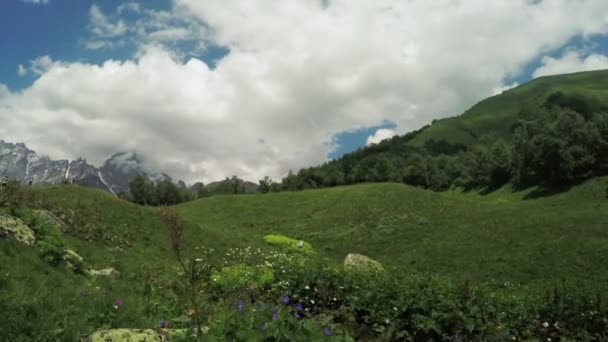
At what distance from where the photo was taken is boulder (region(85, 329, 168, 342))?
5578 mm

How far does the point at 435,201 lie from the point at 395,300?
4147cm

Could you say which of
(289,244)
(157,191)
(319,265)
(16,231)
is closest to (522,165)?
(289,244)

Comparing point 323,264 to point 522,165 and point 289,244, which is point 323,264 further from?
point 522,165

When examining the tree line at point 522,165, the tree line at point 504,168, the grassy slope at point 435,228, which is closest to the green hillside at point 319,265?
the grassy slope at point 435,228

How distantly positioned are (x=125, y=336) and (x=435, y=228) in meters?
37.8

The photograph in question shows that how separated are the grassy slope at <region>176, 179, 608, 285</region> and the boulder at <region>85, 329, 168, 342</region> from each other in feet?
49.2

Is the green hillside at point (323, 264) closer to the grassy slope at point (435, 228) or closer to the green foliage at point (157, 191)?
the grassy slope at point (435, 228)

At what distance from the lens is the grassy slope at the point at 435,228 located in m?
28.3

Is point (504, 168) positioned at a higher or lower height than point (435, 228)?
higher

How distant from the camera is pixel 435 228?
4053cm

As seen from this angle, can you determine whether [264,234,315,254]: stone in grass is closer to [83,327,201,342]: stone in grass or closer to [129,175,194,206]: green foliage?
[83,327,201,342]: stone in grass

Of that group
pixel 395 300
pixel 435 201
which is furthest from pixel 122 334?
pixel 435 201

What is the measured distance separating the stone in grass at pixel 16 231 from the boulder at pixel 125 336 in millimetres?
6320

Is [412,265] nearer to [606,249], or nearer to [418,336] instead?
[606,249]
